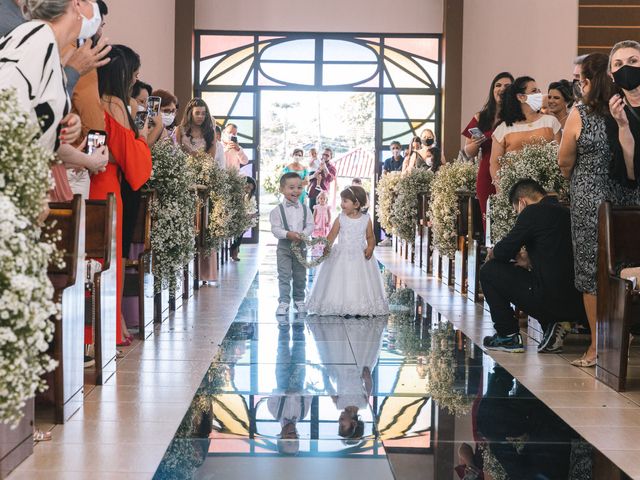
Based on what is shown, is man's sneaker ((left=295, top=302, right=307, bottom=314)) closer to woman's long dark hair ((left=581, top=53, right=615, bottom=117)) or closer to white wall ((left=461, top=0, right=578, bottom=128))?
woman's long dark hair ((left=581, top=53, right=615, bottom=117))

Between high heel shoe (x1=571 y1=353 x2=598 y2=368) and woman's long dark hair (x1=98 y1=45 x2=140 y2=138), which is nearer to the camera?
high heel shoe (x1=571 y1=353 x2=598 y2=368)

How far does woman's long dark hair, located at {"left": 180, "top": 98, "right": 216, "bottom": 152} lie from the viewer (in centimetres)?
909

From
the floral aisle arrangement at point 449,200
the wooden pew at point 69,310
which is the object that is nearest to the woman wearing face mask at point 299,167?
the floral aisle arrangement at point 449,200

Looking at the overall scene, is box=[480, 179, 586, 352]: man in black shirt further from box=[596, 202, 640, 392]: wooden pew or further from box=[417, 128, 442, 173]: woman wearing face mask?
box=[417, 128, 442, 173]: woman wearing face mask

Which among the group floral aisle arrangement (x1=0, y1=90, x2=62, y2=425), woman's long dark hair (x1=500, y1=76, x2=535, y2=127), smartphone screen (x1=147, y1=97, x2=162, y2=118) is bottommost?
floral aisle arrangement (x1=0, y1=90, x2=62, y2=425)

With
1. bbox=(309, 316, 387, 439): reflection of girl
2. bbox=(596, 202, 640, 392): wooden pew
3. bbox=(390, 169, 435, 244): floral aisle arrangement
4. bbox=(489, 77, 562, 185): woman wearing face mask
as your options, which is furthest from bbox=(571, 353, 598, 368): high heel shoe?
bbox=(390, 169, 435, 244): floral aisle arrangement

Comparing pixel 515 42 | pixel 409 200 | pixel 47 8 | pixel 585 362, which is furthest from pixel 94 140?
pixel 515 42

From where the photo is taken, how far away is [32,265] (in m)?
2.42

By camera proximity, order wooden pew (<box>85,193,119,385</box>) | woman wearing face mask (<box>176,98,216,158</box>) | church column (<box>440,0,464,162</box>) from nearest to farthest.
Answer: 1. wooden pew (<box>85,193,119,385</box>)
2. woman wearing face mask (<box>176,98,216,158</box>)
3. church column (<box>440,0,464,162</box>)

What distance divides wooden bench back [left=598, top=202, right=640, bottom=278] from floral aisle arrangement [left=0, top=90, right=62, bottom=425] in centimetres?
333

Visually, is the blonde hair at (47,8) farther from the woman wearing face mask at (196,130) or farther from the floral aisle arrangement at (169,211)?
the woman wearing face mask at (196,130)

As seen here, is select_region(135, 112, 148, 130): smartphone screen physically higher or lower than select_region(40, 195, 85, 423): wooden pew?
higher

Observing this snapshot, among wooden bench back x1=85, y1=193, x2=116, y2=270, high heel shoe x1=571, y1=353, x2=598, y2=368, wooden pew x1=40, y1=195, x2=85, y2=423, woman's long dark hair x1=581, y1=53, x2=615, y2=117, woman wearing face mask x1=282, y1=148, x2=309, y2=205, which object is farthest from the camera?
woman wearing face mask x1=282, y1=148, x2=309, y2=205

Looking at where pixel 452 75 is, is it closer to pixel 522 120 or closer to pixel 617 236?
pixel 522 120
